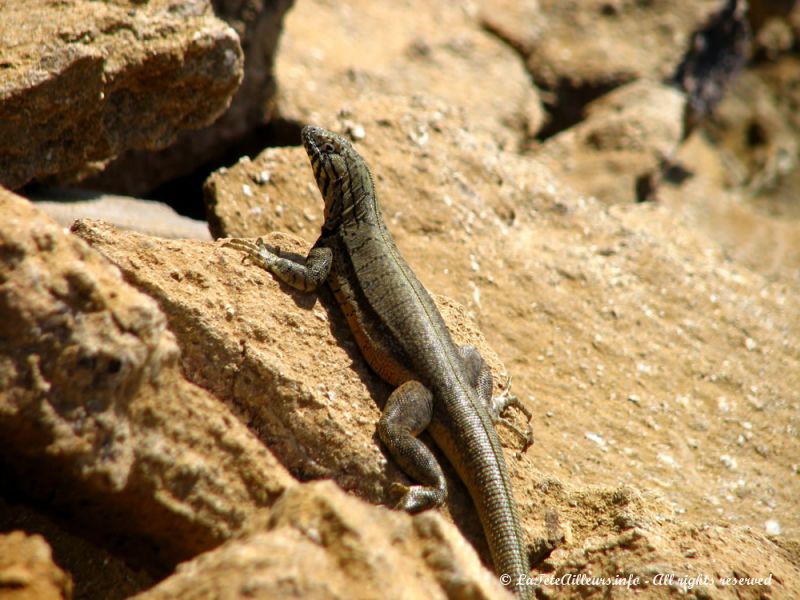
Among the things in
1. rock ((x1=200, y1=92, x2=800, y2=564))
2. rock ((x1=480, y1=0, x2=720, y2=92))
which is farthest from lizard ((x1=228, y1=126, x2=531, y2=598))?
rock ((x1=480, y1=0, x2=720, y2=92))

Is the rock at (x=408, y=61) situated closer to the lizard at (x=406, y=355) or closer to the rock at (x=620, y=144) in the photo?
the rock at (x=620, y=144)

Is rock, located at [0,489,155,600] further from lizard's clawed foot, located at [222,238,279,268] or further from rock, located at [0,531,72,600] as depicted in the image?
lizard's clawed foot, located at [222,238,279,268]

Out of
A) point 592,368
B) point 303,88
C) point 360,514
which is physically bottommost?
point 303,88

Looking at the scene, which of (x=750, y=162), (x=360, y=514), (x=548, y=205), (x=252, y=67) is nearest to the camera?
(x=360, y=514)

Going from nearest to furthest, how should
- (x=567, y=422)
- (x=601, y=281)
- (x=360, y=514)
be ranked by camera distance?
(x=360, y=514) → (x=567, y=422) → (x=601, y=281)

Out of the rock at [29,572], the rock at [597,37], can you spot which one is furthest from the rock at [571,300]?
the rock at [597,37]

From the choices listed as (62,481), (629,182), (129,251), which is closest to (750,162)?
(629,182)

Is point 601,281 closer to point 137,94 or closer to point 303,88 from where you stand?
point 137,94
